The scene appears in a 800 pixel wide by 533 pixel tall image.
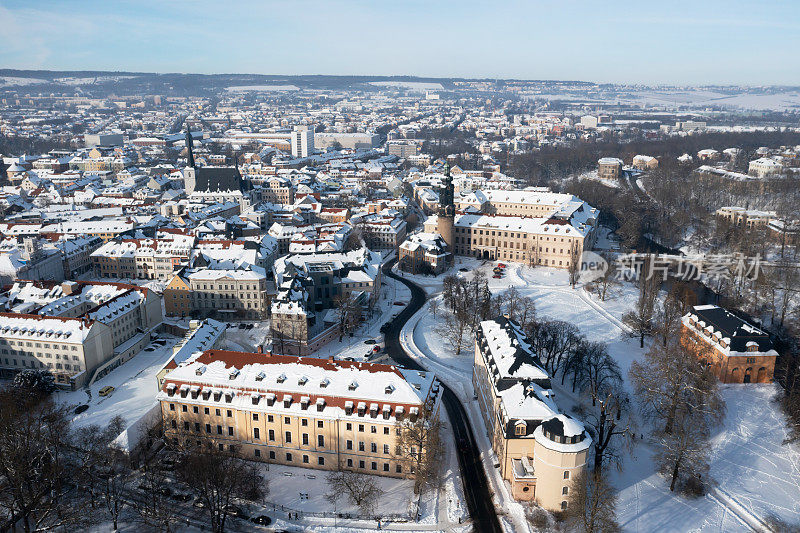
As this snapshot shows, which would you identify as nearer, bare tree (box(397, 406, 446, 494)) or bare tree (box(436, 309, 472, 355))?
bare tree (box(397, 406, 446, 494))

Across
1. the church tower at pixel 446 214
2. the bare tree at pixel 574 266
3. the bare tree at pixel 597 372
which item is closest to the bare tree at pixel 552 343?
the bare tree at pixel 597 372

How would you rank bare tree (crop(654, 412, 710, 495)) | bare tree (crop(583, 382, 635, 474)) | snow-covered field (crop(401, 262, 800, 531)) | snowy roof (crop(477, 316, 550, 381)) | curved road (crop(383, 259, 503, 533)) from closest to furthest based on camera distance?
1. snow-covered field (crop(401, 262, 800, 531))
2. curved road (crop(383, 259, 503, 533))
3. bare tree (crop(654, 412, 710, 495))
4. bare tree (crop(583, 382, 635, 474))
5. snowy roof (crop(477, 316, 550, 381))

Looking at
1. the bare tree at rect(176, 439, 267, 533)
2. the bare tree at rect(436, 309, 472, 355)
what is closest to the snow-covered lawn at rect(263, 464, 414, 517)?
the bare tree at rect(176, 439, 267, 533)

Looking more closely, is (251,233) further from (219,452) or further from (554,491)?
(554,491)

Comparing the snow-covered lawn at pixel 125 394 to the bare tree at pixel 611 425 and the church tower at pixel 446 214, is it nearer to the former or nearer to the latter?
the bare tree at pixel 611 425

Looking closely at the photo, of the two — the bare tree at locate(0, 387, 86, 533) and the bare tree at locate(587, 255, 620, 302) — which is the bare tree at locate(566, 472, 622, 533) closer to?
the bare tree at locate(0, 387, 86, 533)

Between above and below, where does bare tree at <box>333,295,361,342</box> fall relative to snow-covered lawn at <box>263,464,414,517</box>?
above

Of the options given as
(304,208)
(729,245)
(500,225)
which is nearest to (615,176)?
(729,245)
